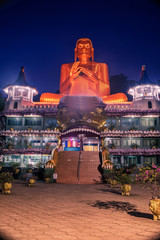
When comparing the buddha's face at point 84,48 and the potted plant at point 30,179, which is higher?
the buddha's face at point 84,48

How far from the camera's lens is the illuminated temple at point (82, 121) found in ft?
99.9

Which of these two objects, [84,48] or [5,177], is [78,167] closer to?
[5,177]

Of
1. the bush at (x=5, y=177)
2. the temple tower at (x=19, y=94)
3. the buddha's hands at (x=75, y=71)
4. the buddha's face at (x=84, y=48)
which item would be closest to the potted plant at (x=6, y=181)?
the bush at (x=5, y=177)

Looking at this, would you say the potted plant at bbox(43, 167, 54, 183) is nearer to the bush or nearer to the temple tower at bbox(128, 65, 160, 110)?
the bush

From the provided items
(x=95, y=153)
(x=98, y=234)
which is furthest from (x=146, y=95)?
(x=98, y=234)

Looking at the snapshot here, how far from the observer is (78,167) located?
21.2 metres

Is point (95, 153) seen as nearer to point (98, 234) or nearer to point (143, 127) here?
point (143, 127)

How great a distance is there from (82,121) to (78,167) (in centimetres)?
980

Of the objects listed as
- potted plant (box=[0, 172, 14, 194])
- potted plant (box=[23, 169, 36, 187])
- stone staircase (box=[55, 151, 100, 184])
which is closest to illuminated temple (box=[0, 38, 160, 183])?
stone staircase (box=[55, 151, 100, 184])

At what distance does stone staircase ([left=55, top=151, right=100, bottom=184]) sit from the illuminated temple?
4375mm

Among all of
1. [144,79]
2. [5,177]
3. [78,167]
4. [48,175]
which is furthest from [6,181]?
[144,79]

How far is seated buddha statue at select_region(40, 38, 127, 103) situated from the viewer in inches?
1464

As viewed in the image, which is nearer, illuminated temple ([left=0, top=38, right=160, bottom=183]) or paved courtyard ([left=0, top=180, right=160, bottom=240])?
paved courtyard ([left=0, top=180, right=160, bottom=240])

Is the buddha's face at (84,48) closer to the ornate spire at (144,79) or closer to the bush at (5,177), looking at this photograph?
the ornate spire at (144,79)
